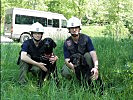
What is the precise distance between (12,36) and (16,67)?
541 inches

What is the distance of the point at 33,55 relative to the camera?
499 cm

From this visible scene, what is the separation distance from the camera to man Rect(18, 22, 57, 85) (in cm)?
480

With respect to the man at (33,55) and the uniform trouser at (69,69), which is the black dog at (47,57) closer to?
the man at (33,55)

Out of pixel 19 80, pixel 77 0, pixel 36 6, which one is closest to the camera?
pixel 19 80

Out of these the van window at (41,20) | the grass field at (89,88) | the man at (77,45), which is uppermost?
the van window at (41,20)

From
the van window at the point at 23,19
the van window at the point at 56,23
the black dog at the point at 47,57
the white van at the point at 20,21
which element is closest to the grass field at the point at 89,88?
the black dog at the point at 47,57

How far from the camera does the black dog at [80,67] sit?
4398 millimetres

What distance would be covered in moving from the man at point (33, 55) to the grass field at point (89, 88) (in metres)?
0.17

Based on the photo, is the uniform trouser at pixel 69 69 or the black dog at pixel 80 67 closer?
the black dog at pixel 80 67

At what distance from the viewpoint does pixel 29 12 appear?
20.7m

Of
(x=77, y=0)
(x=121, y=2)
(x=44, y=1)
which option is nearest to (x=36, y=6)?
(x=44, y=1)

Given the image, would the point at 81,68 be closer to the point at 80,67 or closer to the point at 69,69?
the point at 80,67

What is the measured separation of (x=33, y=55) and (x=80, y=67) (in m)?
1.00

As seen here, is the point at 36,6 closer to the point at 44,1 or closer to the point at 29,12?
the point at 44,1
